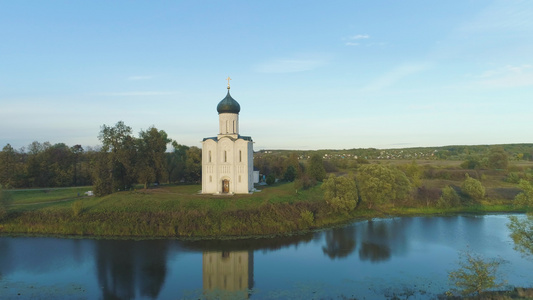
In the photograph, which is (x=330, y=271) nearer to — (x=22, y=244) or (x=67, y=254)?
(x=67, y=254)

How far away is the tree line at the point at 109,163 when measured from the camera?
2977cm

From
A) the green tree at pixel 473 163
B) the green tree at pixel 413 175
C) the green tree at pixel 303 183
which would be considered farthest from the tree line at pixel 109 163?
the green tree at pixel 473 163

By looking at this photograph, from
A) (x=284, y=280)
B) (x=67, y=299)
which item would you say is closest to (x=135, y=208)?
(x=67, y=299)

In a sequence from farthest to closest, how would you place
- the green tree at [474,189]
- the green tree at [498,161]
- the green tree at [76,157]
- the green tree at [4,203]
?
the green tree at [498,161]
the green tree at [76,157]
the green tree at [474,189]
the green tree at [4,203]

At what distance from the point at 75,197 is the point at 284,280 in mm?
23741

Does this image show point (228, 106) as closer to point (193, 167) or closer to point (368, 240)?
point (193, 167)

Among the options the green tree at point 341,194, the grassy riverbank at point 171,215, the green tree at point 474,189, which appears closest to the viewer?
the grassy riverbank at point 171,215

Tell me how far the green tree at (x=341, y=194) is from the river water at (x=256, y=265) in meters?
3.26

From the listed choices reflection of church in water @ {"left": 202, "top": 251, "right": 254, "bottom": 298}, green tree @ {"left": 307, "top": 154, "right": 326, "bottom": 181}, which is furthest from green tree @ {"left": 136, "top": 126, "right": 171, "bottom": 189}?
green tree @ {"left": 307, "top": 154, "right": 326, "bottom": 181}

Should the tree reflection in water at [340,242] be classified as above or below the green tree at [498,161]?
below

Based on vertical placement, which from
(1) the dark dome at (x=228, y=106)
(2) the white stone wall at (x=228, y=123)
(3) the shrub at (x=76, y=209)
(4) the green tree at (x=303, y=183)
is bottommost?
(3) the shrub at (x=76, y=209)

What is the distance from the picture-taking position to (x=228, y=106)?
30.2 m

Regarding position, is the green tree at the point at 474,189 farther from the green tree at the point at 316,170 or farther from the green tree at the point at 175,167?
the green tree at the point at 175,167

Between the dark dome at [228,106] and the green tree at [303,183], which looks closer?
the dark dome at [228,106]
